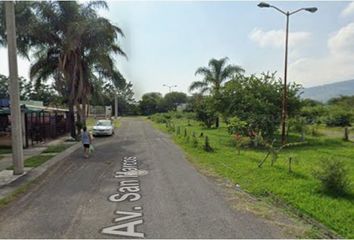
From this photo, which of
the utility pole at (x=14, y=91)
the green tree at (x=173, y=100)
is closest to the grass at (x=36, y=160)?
the utility pole at (x=14, y=91)

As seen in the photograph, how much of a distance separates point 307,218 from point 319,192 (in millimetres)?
2014

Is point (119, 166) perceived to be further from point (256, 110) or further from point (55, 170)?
point (256, 110)

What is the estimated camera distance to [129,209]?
768 cm

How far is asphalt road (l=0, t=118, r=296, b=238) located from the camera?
628 cm

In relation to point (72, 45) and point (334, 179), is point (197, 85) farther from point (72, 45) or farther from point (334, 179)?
point (334, 179)

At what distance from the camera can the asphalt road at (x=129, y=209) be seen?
628 centimetres

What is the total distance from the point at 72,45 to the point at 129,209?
19180mm

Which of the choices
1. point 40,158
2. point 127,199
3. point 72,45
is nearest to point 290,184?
point 127,199

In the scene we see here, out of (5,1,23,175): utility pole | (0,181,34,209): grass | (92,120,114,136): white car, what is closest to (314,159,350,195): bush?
(0,181,34,209): grass

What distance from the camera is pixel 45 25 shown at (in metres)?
25.3

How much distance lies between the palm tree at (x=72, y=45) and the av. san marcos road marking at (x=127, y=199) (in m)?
14.0

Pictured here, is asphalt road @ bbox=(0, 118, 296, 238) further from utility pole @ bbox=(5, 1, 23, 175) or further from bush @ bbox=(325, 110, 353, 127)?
bush @ bbox=(325, 110, 353, 127)

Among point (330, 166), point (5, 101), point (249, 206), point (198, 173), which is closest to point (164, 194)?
point (249, 206)

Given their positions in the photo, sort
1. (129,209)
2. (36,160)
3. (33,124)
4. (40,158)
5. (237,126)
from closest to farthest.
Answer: (129,209)
(36,160)
(40,158)
(237,126)
(33,124)
